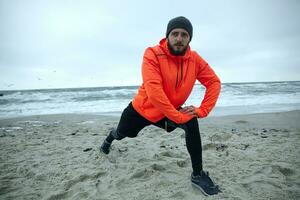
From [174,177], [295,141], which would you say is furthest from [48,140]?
[295,141]

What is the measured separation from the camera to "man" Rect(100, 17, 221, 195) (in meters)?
2.58

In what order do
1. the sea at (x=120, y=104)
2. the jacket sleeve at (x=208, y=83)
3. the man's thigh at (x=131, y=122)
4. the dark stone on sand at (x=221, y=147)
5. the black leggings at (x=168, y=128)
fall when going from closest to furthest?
the black leggings at (x=168, y=128) < the jacket sleeve at (x=208, y=83) < the man's thigh at (x=131, y=122) < the dark stone on sand at (x=221, y=147) < the sea at (x=120, y=104)

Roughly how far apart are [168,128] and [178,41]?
113cm

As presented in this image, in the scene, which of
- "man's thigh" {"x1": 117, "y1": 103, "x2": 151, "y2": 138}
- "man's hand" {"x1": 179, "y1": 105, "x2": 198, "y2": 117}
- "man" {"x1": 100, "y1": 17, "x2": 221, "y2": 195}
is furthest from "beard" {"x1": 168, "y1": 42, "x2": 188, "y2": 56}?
"man's thigh" {"x1": 117, "y1": 103, "x2": 151, "y2": 138}

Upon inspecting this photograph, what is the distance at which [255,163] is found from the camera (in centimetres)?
333

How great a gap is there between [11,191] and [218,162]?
2.85m

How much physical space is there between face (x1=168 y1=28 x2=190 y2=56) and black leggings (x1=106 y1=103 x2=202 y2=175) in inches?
33.4

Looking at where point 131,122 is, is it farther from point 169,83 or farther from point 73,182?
point 73,182

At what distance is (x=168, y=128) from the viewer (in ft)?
9.81

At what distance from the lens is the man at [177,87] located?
258cm

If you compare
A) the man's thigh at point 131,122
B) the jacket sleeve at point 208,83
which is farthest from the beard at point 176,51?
the man's thigh at point 131,122

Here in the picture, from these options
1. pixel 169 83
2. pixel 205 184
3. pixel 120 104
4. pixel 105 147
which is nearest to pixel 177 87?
pixel 169 83

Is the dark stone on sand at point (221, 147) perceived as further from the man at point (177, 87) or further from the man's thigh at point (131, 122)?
the man's thigh at point (131, 122)

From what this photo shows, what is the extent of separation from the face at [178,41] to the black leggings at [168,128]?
849mm
